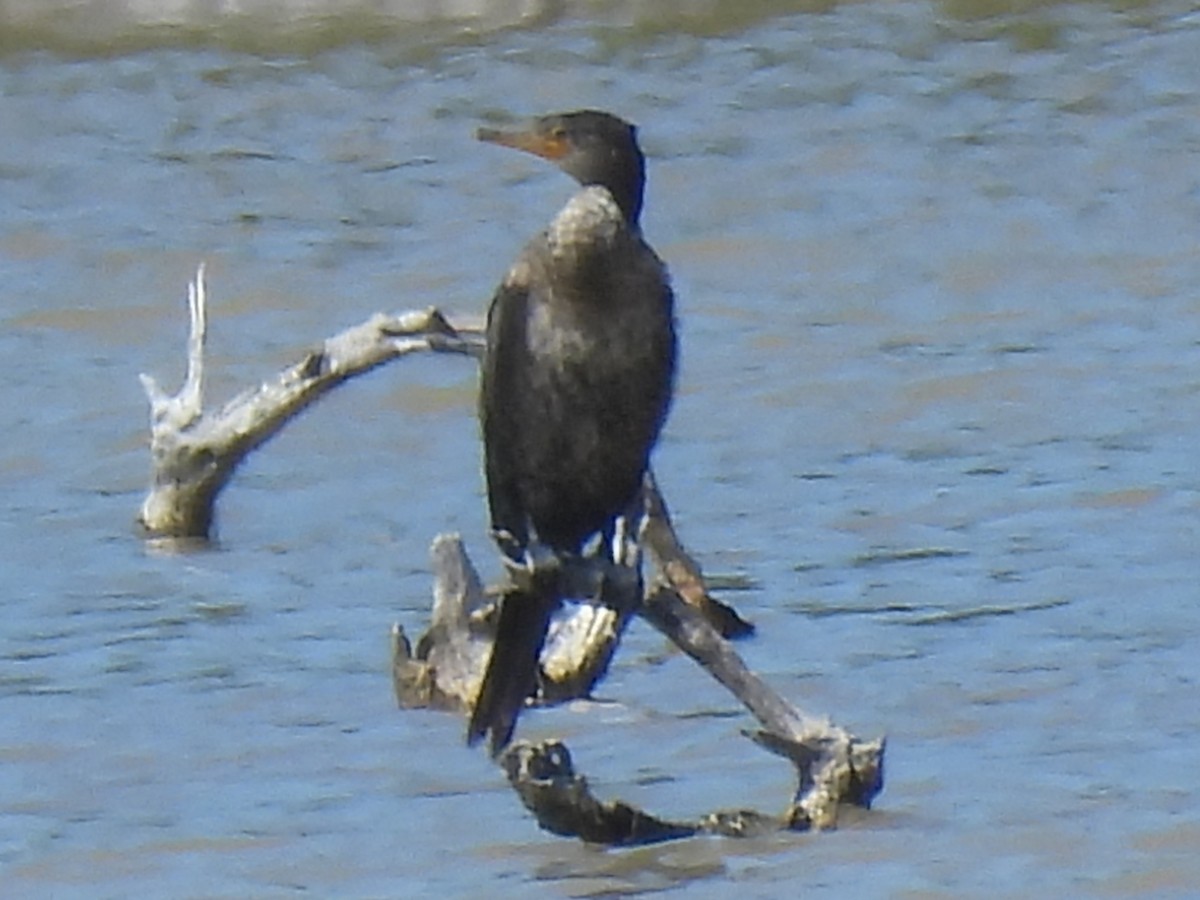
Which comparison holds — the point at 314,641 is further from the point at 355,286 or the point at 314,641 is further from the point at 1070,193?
the point at 1070,193

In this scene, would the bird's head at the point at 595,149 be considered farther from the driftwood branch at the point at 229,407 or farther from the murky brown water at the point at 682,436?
the driftwood branch at the point at 229,407

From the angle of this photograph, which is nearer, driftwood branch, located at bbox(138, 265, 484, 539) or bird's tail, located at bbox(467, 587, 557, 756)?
bird's tail, located at bbox(467, 587, 557, 756)

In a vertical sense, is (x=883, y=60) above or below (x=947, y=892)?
A: below

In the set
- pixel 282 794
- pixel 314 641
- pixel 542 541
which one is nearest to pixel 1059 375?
pixel 314 641

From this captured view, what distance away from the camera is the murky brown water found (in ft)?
21.5

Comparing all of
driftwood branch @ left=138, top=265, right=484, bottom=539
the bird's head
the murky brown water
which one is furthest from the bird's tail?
driftwood branch @ left=138, top=265, right=484, bottom=539

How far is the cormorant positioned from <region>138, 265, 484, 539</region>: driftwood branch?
4.34 ft

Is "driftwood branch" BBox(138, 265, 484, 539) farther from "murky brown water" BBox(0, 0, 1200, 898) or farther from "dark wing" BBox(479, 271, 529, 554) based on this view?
"dark wing" BBox(479, 271, 529, 554)

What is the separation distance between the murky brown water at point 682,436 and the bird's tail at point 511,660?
374 mm

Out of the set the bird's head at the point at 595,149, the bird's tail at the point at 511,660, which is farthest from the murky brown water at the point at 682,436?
the bird's head at the point at 595,149

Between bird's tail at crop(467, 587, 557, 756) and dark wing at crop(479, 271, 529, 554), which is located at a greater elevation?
dark wing at crop(479, 271, 529, 554)

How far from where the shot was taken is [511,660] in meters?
5.82

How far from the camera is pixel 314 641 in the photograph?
8094 millimetres

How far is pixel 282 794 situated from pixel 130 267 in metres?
6.11
